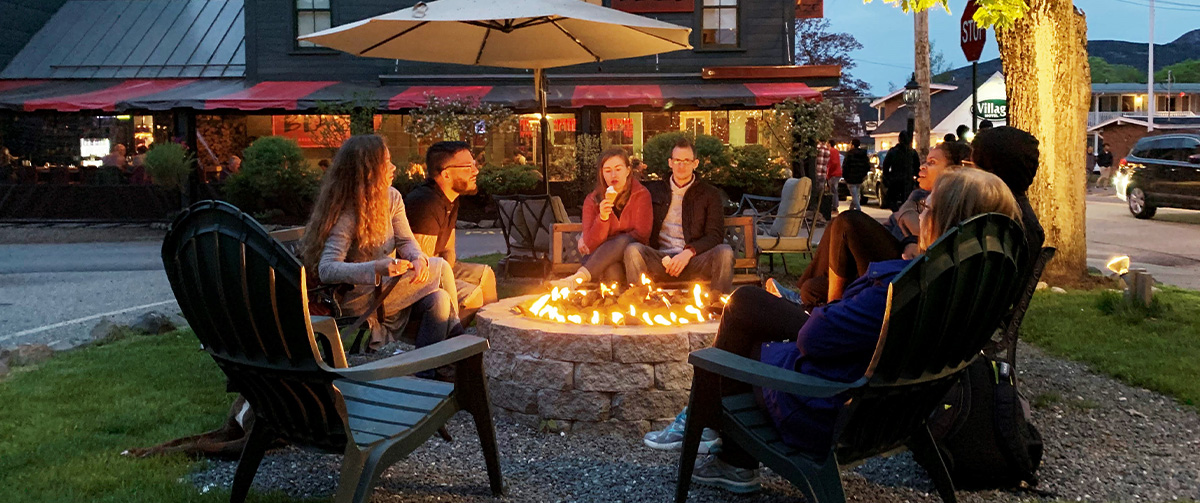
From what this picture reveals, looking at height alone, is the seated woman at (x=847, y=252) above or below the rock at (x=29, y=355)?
above

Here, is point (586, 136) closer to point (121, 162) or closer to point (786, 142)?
point (786, 142)

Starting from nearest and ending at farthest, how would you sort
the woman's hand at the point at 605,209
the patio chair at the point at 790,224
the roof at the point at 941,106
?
1. the woman's hand at the point at 605,209
2. the patio chair at the point at 790,224
3. the roof at the point at 941,106

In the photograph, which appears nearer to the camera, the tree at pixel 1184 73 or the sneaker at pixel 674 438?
the sneaker at pixel 674 438

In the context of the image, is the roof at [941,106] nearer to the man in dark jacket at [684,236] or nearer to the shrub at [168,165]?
the shrub at [168,165]

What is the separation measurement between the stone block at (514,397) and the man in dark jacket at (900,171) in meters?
14.1

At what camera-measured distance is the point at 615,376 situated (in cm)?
467

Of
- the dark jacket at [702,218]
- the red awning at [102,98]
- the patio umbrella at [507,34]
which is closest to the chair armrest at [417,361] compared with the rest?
the dark jacket at [702,218]

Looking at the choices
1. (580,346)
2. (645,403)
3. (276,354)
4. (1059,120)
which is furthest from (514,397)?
(1059,120)

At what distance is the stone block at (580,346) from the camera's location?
15.2ft

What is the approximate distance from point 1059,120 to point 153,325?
810 centimetres

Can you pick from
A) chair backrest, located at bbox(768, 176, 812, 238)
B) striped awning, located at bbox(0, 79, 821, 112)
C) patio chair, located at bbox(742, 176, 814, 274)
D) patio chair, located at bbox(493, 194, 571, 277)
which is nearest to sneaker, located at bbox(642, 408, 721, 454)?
patio chair, located at bbox(493, 194, 571, 277)

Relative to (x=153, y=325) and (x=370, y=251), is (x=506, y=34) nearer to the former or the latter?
(x=153, y=325)

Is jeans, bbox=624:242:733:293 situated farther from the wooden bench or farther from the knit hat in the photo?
the knit hat

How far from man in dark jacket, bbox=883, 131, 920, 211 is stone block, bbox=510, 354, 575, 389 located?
46.5 feet
